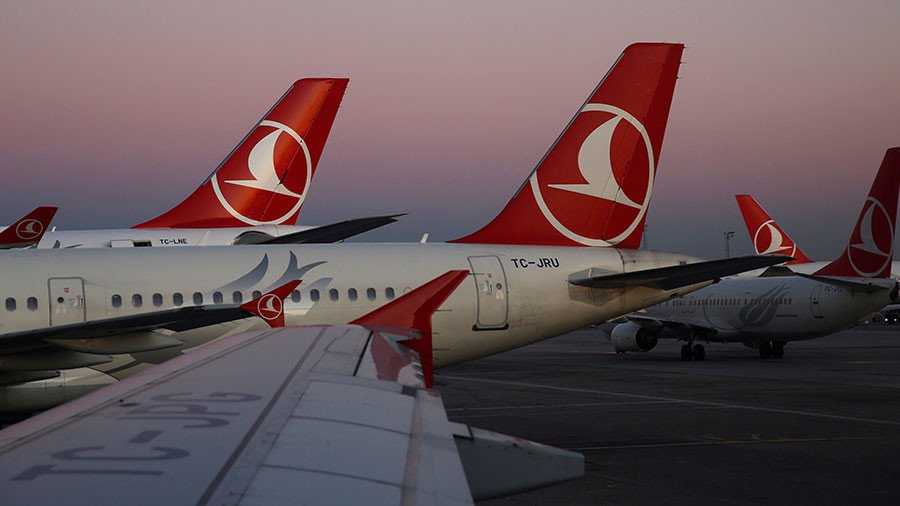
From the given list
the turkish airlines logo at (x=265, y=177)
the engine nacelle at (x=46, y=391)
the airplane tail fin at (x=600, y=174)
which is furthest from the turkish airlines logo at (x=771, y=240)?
the engine nacelle at (x=46, y=391)

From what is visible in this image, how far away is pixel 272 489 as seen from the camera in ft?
7.54

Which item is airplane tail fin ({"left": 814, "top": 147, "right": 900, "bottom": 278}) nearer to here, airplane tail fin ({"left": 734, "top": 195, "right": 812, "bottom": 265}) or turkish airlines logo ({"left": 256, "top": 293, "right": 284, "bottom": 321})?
airplane tail fin ({"left": 734, "top": 195, "right": 812, "bottom": 265})

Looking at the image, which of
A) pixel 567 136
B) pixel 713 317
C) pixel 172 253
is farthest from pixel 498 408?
pixel 713 317

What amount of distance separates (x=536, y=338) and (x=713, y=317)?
24.2 metres

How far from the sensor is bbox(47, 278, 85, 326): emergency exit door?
14.6 metres

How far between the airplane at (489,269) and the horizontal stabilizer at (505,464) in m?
9.71

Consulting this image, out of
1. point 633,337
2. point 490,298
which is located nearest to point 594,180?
point 490,298

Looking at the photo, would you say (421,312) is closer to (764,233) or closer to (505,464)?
(505,464)

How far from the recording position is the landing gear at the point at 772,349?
37875 millimetres

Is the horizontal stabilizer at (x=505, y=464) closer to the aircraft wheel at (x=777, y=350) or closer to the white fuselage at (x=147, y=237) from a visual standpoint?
the white fuselage at (x=147, y=237)

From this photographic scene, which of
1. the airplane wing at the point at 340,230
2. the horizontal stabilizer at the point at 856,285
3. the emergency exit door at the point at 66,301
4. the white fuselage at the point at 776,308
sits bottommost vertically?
the white fuselage at the point at 776,308

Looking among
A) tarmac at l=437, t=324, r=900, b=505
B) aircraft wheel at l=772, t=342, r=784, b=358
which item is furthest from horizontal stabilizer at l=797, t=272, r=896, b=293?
aircraft wheel at l=772, t=342, r=784, b=358

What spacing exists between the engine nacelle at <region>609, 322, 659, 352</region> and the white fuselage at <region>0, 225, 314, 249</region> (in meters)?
20.5

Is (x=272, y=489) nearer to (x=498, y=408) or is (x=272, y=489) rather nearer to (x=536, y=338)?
(x=536, y=338)
